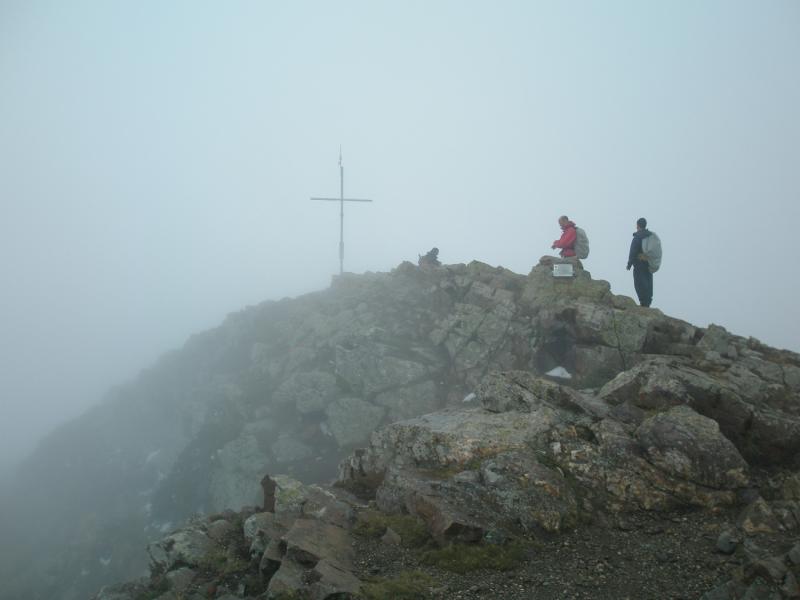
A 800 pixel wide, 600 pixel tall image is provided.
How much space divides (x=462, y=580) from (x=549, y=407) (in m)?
A: 7.14

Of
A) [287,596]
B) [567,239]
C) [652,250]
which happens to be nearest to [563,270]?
[567,239]

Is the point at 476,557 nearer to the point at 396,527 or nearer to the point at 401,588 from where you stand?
the point at 401,588

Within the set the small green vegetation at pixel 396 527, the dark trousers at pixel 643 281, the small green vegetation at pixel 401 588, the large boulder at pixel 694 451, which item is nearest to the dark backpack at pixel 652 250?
the dark trousers at pixel 643 281

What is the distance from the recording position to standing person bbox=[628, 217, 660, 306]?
23.0 m

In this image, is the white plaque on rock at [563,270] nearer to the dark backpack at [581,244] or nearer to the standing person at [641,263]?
the dark backpack at [581,244]

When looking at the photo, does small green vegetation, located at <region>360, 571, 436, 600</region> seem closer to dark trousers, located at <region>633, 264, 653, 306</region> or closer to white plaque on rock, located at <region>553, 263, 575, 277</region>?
dark trousers, located at <region>633, 264, 653, 306</region>

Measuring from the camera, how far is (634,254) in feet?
76.2

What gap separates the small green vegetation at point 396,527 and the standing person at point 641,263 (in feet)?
57.9

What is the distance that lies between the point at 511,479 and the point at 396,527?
3117mm

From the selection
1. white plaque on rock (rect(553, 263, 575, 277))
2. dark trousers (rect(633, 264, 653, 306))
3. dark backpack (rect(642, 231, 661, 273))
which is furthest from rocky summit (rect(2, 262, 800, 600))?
dark backpack (rect(642, 231, 661, 273))

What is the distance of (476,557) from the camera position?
31.3ft

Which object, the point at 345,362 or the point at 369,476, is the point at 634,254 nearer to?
the point at 369,476

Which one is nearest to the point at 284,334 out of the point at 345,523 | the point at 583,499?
the point at 345,523

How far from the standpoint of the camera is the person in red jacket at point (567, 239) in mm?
25906
